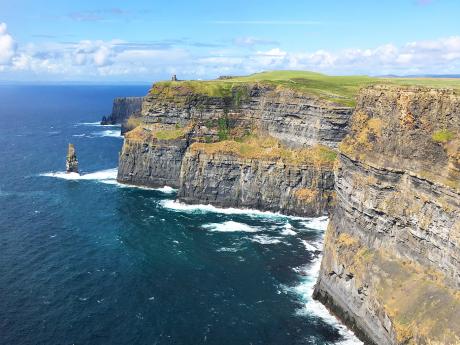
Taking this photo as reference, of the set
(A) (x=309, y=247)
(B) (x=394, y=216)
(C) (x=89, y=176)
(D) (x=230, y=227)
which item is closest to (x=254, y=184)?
(D) (x=230, y=227)

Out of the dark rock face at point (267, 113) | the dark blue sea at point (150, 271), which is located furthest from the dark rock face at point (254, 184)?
the dark rock face at point (267, 113)

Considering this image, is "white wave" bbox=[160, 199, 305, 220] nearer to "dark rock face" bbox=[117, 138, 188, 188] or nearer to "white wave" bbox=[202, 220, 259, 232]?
"white wave" bbox=[202, 220, 259, 232]

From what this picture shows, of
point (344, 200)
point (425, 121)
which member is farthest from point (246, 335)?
point (425, 121)

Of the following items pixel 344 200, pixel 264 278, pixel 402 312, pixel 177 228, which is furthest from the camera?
pixel 177 228

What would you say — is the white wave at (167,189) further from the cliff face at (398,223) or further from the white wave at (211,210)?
the cliff face at (398,223)

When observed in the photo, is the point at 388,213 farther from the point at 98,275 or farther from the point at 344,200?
the point at 98,275

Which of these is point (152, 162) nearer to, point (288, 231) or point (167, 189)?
point (167, 189)

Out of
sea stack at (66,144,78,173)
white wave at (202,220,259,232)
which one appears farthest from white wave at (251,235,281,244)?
sea stack at (66,144,78,173)
